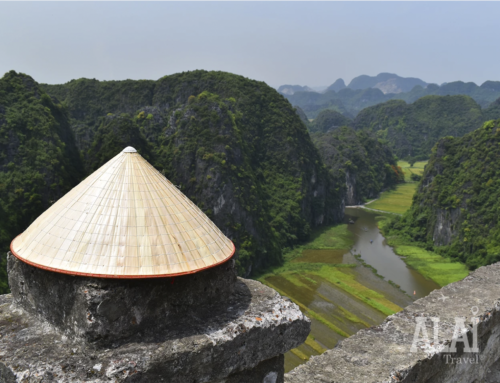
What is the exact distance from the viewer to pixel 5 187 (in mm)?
27641

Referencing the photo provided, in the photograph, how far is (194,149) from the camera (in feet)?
132

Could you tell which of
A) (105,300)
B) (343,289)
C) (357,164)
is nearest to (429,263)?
(343,289)

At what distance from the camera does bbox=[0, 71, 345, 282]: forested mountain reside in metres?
30.7

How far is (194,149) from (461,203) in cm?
2883

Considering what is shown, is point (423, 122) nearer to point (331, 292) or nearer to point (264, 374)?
point (331, 292)

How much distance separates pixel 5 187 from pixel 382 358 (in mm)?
30165

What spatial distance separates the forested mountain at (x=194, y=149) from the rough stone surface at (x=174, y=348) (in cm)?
2667

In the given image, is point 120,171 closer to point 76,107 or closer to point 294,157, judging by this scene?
point 294,157

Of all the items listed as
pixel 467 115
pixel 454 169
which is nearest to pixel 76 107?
pixel 454 169

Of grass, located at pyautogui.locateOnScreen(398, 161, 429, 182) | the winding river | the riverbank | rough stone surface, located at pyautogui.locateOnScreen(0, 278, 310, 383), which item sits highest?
rough stone surface, located at pyautogui.locateOnScreen(0, 278, 310, 383)

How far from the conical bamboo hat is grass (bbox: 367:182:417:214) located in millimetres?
58178

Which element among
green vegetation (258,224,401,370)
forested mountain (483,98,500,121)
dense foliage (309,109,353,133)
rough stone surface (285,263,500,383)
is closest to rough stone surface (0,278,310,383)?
rough stone surface (285,263,500,383)

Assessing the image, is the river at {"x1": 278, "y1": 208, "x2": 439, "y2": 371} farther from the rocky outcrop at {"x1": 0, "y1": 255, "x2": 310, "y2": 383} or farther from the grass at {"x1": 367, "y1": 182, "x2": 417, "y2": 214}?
the rocky outcrop at {"x1": 0, "y1": 255, "x2": 310, "y2": 383}

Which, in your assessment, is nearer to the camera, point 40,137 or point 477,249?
point 40,137
